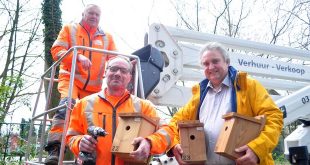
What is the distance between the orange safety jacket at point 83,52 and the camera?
4.11 meters

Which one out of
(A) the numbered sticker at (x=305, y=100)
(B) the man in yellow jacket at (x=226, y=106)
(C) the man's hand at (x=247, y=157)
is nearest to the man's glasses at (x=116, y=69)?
(B) the man in yellow jacket at (x=226, y=106)

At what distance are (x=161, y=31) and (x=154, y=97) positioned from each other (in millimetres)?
754

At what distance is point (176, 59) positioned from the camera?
4.48m

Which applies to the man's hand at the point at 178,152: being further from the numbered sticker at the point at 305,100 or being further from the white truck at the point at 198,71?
the numbered sticker at the point at 305,100

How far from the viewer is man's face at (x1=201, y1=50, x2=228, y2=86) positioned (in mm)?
3006

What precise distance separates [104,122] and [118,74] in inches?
17.8

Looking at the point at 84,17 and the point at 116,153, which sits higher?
the point at 84,17

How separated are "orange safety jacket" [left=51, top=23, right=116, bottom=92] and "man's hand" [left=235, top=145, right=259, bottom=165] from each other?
2078 mm

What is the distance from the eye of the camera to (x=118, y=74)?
10.8 feet

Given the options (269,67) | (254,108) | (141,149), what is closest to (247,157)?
(254,108)

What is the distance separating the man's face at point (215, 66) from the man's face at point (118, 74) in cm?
71

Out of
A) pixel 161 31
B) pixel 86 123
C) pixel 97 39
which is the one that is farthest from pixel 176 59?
pixel 86 123

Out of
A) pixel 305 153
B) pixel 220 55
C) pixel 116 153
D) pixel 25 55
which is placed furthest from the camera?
pixel 25 55

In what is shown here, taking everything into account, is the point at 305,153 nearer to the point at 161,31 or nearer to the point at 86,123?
the point at 161,31
